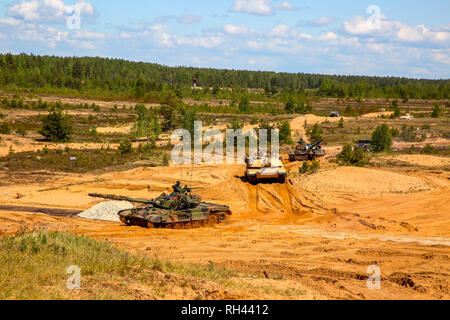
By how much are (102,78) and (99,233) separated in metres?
106

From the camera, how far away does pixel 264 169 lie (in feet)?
84.6

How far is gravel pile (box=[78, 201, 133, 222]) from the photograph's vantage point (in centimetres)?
2067

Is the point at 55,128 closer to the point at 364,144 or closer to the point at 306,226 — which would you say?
the point at 364,144

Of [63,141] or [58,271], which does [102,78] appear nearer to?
[63,141]

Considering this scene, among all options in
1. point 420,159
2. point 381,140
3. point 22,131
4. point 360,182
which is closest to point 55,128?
point 22,131

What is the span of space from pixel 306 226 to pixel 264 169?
267 inches

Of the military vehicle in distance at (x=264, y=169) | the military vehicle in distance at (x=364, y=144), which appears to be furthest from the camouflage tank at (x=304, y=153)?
the military vehicle in distance at (x=264, y=169)

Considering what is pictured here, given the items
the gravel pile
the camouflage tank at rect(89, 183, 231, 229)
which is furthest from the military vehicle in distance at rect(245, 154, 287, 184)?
the gravel pile

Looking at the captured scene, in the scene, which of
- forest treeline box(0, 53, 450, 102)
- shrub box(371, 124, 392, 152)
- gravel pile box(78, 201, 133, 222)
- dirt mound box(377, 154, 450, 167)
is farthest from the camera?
forest treeline box(0, 53, 450, 102)

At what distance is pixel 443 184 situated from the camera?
25281mm

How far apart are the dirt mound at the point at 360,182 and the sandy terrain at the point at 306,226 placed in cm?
5

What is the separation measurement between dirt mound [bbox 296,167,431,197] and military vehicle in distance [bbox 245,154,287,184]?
5.19 ft

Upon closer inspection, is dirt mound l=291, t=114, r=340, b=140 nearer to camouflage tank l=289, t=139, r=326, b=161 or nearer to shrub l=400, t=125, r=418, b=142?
shrub l=400, t=125, r=418, b=142
